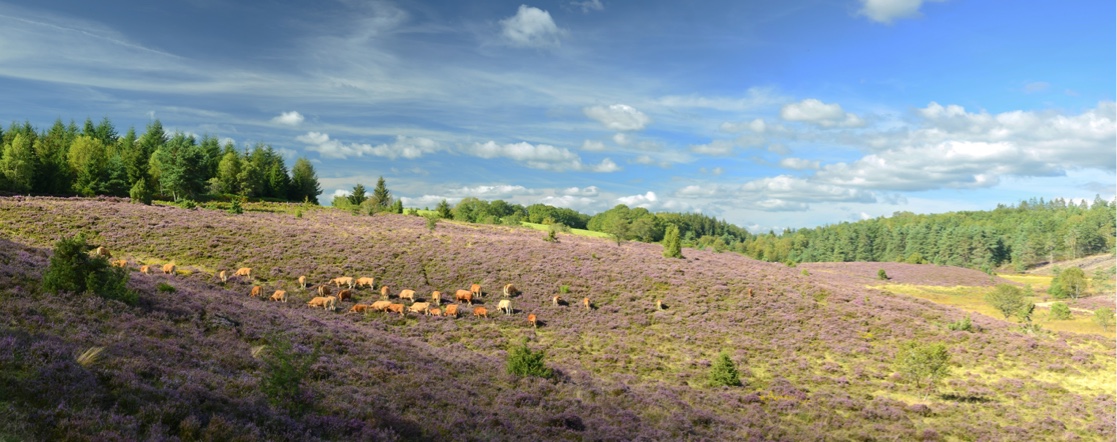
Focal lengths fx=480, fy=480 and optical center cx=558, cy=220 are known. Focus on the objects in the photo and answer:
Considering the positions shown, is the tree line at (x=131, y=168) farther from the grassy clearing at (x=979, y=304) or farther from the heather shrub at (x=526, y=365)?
the grassy clearing at (x=979, y=304)

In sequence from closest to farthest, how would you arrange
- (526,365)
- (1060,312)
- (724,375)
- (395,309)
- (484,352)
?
(526,365) → (724,375) → (484,352) → (395,309) → (1060,312)

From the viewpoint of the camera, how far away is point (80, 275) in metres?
16.2

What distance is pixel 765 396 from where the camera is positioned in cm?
2259

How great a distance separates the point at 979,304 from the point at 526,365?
237 ft

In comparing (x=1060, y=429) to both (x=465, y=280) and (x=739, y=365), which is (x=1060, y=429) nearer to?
(x=739, y=365)

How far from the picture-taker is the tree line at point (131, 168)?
218ft

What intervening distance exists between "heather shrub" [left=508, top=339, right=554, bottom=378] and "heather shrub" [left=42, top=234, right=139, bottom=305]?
A: 1372cm

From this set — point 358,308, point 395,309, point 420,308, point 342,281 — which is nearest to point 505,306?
point 420,308

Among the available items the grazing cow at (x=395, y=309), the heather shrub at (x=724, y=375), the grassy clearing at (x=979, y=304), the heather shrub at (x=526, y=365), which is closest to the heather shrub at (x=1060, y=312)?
the grassy clearing at (x=979, y=304)

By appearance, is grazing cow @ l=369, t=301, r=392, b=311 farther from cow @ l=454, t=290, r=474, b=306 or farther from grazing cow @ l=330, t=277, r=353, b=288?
cow @ l=454, t=290, r=474, b=306

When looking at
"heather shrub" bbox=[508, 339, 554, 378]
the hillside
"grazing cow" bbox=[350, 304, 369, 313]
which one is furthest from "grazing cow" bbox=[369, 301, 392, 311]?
"heather shrub" bbox=[508, 339, 554, 378]

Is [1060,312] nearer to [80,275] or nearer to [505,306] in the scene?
[505,306]

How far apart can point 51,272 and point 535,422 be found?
1674cm

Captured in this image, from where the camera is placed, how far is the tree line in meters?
66.5
